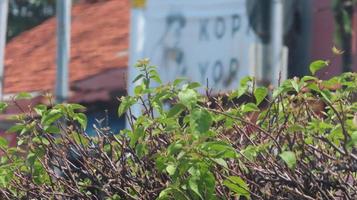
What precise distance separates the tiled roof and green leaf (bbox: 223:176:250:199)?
7.86m

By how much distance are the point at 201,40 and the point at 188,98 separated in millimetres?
6211

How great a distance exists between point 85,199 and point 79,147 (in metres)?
0.22

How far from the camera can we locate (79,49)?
488 inches

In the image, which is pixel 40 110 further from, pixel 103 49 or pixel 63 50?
pixel 103 49

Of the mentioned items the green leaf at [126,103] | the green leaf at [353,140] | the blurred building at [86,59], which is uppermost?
the green leaf at [353,140]

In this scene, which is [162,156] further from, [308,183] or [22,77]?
[22,77]

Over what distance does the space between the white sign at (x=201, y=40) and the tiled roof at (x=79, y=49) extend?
182 centimetres

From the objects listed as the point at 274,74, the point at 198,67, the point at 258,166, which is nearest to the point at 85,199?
the point at 258,166

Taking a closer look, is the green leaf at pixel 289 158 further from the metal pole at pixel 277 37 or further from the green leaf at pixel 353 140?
the metal pole at pixel 277 37

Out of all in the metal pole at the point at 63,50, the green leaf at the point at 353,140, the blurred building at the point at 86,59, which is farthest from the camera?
the blurred building at the point at 86,59

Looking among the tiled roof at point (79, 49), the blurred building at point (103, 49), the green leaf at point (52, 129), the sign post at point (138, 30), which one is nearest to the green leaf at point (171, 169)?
the green leaf at point (52, 129)

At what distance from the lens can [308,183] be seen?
9.39ft

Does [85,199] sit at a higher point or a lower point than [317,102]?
lower

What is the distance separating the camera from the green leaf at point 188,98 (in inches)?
111
